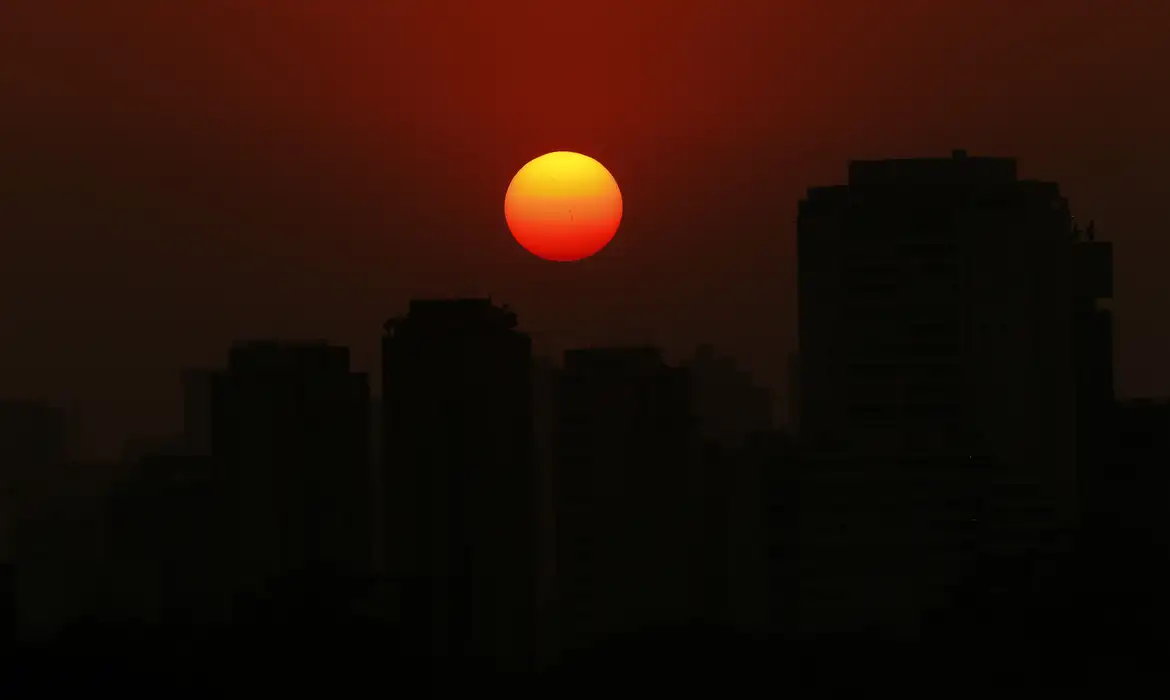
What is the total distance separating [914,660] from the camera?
60781mm

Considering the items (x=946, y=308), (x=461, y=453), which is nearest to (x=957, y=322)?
(x=946, y=308)

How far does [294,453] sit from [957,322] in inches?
1445

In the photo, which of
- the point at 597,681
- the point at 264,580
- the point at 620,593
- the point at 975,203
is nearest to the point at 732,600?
the point at 620,593

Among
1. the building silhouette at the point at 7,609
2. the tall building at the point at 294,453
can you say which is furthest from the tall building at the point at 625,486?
the building silhouette at the point at 7,609

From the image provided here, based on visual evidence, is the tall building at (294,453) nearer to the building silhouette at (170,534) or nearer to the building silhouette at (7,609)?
the building silhouette at (170,534)

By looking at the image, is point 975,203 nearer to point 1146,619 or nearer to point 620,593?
point 620,593

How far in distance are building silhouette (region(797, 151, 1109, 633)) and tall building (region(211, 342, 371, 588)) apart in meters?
21.3

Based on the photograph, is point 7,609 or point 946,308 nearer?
point 7,609

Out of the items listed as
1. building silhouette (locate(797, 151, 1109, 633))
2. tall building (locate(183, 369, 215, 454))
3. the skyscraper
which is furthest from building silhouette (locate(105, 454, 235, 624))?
the skyscraper

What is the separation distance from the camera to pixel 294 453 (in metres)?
89.9

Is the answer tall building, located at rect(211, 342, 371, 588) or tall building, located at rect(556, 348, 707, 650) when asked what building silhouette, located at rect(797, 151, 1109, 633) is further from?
tall building, located at rect(211, 342, 371, 588)

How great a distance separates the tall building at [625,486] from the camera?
8862 centimetres

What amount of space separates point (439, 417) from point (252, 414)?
8.29 meters

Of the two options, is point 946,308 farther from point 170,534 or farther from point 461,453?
point 170,534
